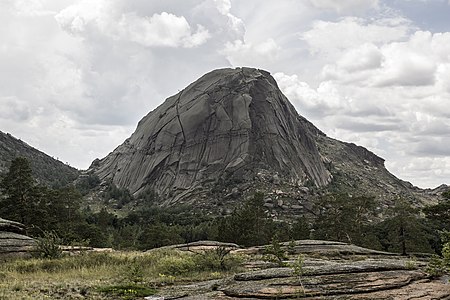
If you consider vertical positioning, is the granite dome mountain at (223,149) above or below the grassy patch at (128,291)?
above

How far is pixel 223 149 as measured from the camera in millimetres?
158500

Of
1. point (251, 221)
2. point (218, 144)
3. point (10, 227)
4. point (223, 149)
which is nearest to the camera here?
point (10, 227)

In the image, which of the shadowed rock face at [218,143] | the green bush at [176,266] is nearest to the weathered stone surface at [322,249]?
the green bush at [176,266]

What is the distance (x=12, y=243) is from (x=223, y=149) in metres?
132

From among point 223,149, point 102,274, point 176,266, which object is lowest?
point 102,274

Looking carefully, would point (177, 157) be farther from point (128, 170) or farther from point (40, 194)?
point (40, 194)

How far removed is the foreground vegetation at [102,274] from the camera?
14875mm

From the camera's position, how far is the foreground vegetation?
14.9 m

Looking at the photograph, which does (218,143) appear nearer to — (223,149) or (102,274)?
(223,149)

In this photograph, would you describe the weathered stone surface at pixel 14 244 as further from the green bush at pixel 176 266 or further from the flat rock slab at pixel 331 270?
the flat rock slab at pixel 331 270

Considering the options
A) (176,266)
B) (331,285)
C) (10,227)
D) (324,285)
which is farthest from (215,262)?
(10,227)

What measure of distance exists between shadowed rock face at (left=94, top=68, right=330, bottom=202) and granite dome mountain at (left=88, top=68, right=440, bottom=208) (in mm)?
334

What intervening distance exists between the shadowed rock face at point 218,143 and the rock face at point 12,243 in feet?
382

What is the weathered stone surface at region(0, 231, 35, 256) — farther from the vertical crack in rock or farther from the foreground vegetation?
the vertical crack in rock
